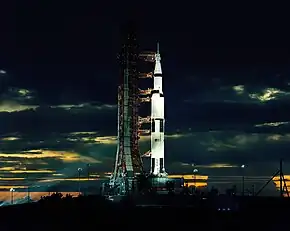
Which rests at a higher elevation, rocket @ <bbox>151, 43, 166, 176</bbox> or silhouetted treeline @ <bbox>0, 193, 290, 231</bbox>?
rocket @ <bbox>151, 43, 166, 176</bbox>

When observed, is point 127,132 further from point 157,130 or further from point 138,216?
point 138,216

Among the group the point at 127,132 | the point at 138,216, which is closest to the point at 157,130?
the point at 127,132

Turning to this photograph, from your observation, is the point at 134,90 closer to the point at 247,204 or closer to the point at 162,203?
the point at 162,203

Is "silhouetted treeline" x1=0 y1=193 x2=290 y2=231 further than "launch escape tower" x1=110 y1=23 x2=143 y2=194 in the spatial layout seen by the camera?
No

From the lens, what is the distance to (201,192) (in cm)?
11575

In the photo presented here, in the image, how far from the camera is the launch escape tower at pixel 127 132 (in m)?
118

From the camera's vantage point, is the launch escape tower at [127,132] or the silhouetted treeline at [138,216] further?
the launch escape tower at [127,132]

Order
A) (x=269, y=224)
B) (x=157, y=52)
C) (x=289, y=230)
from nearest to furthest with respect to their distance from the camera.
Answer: (x=289, y=230) < (x=269, y=224) < (x=157, y=52)

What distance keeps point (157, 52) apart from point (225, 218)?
171ft

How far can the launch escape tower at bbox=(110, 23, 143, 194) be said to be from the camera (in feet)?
387

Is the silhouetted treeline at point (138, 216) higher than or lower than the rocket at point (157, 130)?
lower

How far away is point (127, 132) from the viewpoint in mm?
118000

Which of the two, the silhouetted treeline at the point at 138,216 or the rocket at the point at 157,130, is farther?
the rocket at the point at 157,130

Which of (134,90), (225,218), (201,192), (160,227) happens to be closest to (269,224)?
(225,218)
